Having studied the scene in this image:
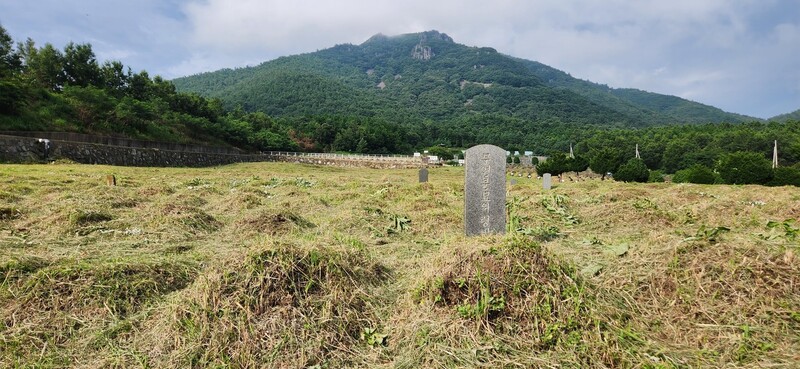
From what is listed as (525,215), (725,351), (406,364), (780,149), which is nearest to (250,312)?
(406,364)

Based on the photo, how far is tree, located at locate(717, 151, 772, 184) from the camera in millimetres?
27188

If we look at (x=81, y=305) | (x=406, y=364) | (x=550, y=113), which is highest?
(x=550, y=113)

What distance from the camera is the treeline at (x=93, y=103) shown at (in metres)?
35.9

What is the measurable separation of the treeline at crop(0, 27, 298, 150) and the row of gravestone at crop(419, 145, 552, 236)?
3925cm

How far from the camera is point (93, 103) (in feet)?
138

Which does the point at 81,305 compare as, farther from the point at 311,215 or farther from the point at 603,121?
the point at 603,121

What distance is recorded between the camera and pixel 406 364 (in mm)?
3725

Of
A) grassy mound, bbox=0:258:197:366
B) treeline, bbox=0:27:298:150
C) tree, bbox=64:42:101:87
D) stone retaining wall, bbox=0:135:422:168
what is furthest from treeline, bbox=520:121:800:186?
tree, bbox=64:42:101:87

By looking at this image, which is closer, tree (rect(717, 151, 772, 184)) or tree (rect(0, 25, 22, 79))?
tree (rect(717, 151, 772, 184))

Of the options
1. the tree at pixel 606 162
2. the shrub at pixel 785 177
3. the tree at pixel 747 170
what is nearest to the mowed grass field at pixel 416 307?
the tree at pixel 747 170

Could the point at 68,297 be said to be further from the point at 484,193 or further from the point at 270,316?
the point at 484,193

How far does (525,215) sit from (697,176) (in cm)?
2610

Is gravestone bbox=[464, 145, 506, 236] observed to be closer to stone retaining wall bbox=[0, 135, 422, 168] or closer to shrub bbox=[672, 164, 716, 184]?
shrub bbox=[672, 164, 716, 184]

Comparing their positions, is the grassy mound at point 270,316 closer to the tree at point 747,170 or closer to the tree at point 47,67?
the tree at point 747,170
